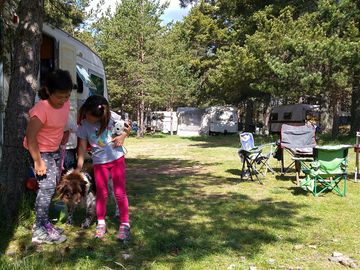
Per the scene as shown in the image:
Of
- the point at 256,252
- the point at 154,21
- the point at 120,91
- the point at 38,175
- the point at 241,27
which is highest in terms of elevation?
the point at 154,21

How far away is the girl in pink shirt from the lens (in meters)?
3.30

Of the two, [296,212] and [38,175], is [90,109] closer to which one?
[38,175]

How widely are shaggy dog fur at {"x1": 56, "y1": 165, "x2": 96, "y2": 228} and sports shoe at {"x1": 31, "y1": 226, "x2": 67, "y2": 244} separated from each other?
1.14 feet

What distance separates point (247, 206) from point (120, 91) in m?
18.7

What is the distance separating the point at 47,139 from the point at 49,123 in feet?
0.53

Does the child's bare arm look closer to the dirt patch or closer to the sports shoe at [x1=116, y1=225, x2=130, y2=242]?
the sports shoe at [x1=116, y1=225, x2=130, y2=242]

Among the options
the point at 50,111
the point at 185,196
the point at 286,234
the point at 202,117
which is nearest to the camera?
the point at 50,111

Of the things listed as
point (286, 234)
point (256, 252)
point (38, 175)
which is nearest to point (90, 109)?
point (38, 175)

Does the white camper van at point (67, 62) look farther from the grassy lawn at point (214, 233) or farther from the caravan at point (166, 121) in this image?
the caravan at point (166, 121)

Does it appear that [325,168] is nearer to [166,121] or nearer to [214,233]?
[214,233]

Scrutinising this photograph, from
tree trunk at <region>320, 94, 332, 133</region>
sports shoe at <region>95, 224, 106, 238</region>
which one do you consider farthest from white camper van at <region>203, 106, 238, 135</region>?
sports shoe at <region>95, 224, 106, 238</region>

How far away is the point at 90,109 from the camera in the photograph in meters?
3.65

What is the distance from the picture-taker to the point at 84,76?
7496 millimetres

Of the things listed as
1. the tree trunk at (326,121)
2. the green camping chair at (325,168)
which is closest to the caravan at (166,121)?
the tree trunk at (326,121)
